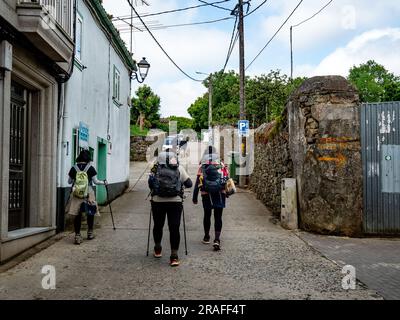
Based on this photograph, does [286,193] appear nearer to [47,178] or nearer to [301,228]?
[301,228]

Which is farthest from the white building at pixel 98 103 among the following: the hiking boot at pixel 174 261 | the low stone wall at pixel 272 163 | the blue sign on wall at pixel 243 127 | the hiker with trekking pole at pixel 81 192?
the low stone wall at pixel 272 163

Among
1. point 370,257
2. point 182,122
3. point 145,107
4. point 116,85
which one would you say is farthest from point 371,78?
point 370,257

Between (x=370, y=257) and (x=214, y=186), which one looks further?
(x=214, y=186)

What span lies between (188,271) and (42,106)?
14.2 ft

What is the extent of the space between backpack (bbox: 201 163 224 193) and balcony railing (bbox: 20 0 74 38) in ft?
11.8

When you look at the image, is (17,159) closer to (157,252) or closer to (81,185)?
(81,185)

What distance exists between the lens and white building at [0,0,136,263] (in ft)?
21.6

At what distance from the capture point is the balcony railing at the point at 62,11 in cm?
748

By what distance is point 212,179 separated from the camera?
784 centimetres

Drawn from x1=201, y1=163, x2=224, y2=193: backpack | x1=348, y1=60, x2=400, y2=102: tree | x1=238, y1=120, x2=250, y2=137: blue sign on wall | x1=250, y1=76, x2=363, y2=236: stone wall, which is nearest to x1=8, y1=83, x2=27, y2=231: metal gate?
x1=201, y1=163, x2=224, y2=193: backpack

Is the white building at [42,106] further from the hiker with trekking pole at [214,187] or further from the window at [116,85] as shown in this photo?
the hiker with trekking pole at [214,187]

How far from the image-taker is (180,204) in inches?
264

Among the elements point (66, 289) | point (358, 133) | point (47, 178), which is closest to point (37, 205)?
point (47, 178)

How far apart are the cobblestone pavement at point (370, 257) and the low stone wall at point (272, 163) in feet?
6.74
